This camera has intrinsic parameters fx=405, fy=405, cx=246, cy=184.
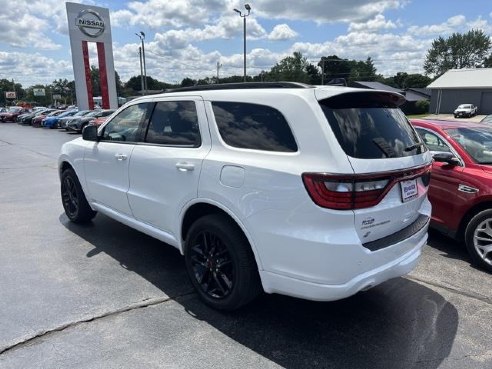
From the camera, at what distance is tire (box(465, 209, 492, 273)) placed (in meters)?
4.27

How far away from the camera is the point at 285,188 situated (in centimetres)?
269

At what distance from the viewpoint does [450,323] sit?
10.8 ft

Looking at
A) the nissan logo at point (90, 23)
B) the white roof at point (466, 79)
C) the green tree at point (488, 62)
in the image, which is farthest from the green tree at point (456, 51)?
the nissan logo at point (90, 23)

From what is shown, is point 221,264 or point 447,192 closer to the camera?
point 221,264

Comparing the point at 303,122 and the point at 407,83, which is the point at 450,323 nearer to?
the point at 303,122

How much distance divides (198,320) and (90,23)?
34.7 meters

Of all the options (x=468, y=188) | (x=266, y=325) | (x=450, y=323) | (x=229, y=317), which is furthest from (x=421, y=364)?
(x=468, y=188)

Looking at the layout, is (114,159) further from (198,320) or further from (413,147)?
(413,147)

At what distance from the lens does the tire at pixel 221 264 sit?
3.08m

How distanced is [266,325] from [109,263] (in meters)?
2.04

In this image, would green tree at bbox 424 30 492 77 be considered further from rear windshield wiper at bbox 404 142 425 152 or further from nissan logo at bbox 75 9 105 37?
rear windshield wiper at bbox 404 142 425 152

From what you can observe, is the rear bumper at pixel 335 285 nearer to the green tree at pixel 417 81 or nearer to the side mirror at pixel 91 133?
the side mirror at pixel 91 133

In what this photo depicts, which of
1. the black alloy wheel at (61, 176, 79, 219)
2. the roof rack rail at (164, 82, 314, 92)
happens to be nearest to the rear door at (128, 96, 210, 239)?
the roof rack rail at (164, 82, 314, 92)

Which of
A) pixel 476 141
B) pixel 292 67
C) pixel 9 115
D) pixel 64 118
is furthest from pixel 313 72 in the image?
pixel 476 141
